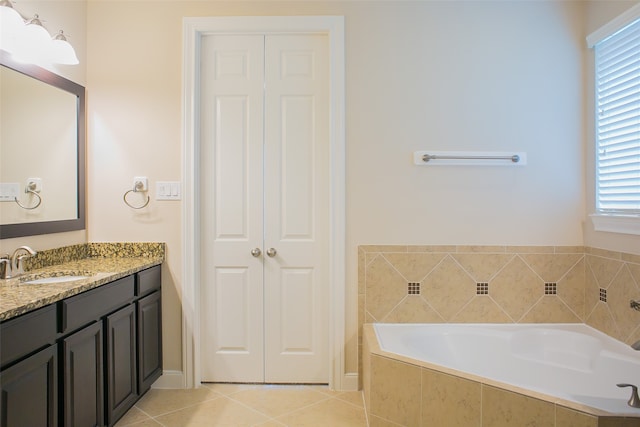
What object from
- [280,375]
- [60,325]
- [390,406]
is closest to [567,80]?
[390,406]

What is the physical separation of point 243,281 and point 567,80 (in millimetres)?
2477

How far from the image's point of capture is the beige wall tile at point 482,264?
2.40 m

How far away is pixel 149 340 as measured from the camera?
2.28m

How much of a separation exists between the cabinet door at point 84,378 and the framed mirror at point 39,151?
689 mm

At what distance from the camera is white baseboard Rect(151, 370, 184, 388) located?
8.07 feet

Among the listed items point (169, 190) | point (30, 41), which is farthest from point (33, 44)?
point (169, 190)

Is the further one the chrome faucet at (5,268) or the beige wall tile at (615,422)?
the chrome faucet at (5,268)

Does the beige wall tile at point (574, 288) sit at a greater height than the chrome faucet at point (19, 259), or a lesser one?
lesser

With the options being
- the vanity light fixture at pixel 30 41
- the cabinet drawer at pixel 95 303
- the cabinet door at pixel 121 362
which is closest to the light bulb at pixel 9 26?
the vanity light fixture at pixel 30 41

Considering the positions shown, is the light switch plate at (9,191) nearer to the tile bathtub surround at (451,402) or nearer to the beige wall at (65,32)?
the beige wall at (65,32)

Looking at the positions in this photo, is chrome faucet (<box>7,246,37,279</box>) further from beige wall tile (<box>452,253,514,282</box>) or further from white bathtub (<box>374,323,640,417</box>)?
beige wall tile (<box>452,253,514,282</box>)

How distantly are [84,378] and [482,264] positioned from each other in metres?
2.26

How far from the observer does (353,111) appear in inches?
94.9

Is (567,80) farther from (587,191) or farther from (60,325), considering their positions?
(60,325)
